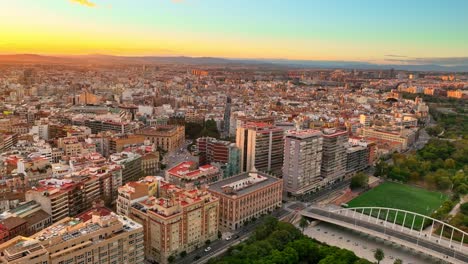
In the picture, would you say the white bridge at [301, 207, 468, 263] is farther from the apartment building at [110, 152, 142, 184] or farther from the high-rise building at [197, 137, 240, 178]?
the apartment building at [110, 152, 142, 184]

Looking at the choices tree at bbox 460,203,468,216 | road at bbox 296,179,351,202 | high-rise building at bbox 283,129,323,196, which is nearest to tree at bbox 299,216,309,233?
road at bbox 296,179,351,202

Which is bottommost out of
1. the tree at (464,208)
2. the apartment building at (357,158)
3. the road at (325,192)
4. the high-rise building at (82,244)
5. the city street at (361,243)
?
the city street at (361,243)

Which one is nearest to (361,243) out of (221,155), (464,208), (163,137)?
(464,208)

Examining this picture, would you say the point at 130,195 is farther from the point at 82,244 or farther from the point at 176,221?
the point at 82,244

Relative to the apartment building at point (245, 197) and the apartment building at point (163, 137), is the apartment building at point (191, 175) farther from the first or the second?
the apartment building at point (163, 137)

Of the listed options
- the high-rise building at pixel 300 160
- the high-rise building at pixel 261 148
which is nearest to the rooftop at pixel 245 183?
the high-rise building at pixel 300 160
